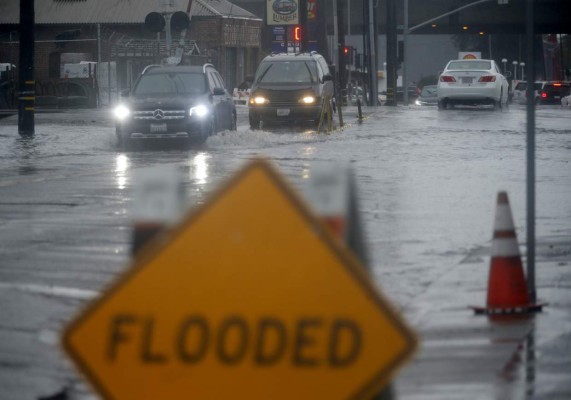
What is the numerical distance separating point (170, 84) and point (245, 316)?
81.1 feet

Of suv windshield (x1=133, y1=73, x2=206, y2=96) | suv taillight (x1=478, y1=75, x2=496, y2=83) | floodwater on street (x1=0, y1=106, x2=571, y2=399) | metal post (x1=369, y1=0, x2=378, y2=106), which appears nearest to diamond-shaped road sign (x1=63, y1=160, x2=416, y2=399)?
floodwater on street (x1=0, y1=106, x2=571, y2=399)

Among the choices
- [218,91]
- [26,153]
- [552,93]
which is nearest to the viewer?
[26,153]

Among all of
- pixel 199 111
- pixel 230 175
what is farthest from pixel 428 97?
pixel 230 175

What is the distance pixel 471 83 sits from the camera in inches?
1652

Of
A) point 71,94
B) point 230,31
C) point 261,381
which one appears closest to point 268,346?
point 261,381

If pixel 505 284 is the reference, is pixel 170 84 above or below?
above

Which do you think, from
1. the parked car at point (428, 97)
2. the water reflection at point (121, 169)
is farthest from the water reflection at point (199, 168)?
the parked car at point (428, 97)

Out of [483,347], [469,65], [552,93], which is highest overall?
[469,65]

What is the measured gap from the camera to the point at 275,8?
211ft

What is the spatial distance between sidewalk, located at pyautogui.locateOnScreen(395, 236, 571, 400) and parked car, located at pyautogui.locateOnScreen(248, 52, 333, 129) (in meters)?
23.8

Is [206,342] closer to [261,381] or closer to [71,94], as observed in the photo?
[261,381]

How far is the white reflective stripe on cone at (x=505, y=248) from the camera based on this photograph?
9.27 metres

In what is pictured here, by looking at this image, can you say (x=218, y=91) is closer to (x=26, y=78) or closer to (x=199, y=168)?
(x=26, y=78)

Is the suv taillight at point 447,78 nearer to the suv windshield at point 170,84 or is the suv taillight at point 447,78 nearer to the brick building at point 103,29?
the suv windshield at point 170,84
